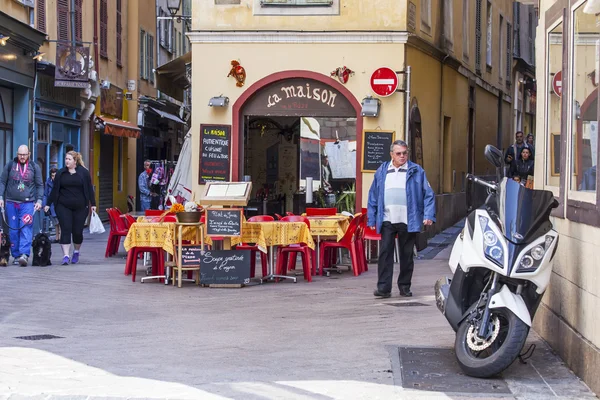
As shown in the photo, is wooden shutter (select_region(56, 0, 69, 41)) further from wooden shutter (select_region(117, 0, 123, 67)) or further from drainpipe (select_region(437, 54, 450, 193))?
drainpipe (select_region(437, 54, 450, 193))

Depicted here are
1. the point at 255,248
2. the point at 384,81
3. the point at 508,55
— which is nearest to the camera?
the point at 255,248

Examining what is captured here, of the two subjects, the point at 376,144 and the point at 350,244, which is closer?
the point at 350,244

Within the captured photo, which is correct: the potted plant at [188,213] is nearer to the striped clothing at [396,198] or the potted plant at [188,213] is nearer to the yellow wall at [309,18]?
the striped clothing at [396,198]

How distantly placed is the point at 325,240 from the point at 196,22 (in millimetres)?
4934

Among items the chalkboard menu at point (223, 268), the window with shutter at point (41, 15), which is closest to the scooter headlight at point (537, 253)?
the chalkboard menu at point (223, 268)

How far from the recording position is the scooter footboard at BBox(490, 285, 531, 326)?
7.40 metres

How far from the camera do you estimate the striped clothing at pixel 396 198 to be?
12.3 m

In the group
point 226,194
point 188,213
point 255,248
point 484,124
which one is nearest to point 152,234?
point 188,213

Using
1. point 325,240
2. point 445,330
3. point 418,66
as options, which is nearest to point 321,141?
point 418,66

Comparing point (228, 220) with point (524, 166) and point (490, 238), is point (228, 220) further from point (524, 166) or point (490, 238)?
point (524, 166)

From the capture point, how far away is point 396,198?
40.4 ft

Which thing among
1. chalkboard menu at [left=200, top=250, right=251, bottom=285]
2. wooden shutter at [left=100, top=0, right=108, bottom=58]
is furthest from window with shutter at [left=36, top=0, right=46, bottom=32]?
chalkboard menu at [left=200, top=250, right=251, bottom=285]

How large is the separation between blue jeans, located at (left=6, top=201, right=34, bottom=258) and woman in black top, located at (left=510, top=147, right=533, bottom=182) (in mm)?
10076

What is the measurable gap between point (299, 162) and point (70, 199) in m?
4.77
